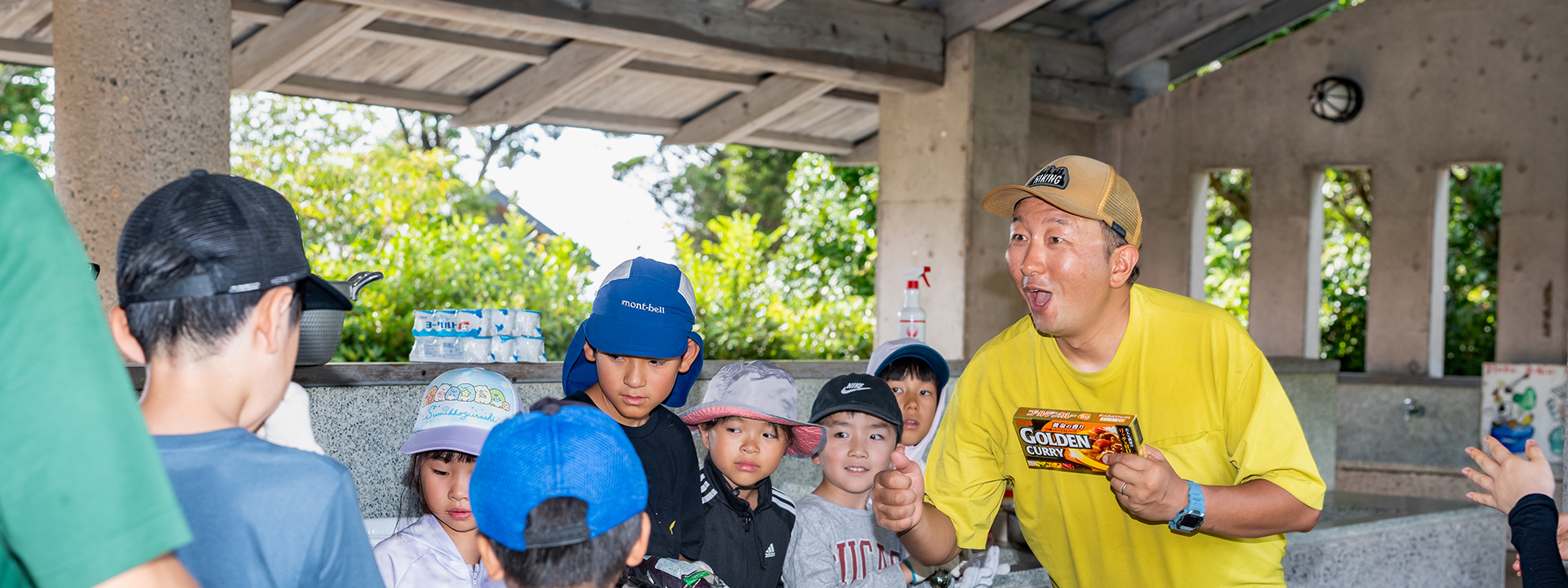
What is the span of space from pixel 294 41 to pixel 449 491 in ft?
15.7

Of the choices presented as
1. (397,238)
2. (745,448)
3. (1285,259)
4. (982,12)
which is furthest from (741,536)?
(397,238)

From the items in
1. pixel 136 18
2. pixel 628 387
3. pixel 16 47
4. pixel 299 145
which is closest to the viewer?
pixel 628 387

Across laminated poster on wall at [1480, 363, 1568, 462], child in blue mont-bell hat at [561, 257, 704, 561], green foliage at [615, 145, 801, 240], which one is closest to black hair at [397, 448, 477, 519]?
child in blue mont-bell hat at [561, 257, 704, 561]

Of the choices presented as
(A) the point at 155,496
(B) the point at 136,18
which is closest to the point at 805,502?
(A) the point at 155,496

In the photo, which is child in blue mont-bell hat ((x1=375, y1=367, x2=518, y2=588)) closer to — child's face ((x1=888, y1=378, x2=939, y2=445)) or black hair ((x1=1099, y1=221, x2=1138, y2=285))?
black hair ((x1=1099, y1=221, x2=1138, y2=285))

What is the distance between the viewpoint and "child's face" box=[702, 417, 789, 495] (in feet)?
10.1

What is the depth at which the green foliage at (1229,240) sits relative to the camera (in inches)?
561

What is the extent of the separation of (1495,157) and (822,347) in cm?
631

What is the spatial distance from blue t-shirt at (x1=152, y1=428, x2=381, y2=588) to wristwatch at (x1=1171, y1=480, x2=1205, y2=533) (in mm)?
1503

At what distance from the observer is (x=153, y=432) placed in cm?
124

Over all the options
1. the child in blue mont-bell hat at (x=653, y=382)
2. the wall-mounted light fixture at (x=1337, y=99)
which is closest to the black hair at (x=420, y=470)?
the child in blue mont-bell hat at (x=653, y=382)

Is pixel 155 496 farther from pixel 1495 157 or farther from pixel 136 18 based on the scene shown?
pixel 1495 157

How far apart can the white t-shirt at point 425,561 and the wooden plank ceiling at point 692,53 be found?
3.74 meters

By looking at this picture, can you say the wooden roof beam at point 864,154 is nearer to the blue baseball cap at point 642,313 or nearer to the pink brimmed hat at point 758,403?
the pink brimmed hat at point 758,403
